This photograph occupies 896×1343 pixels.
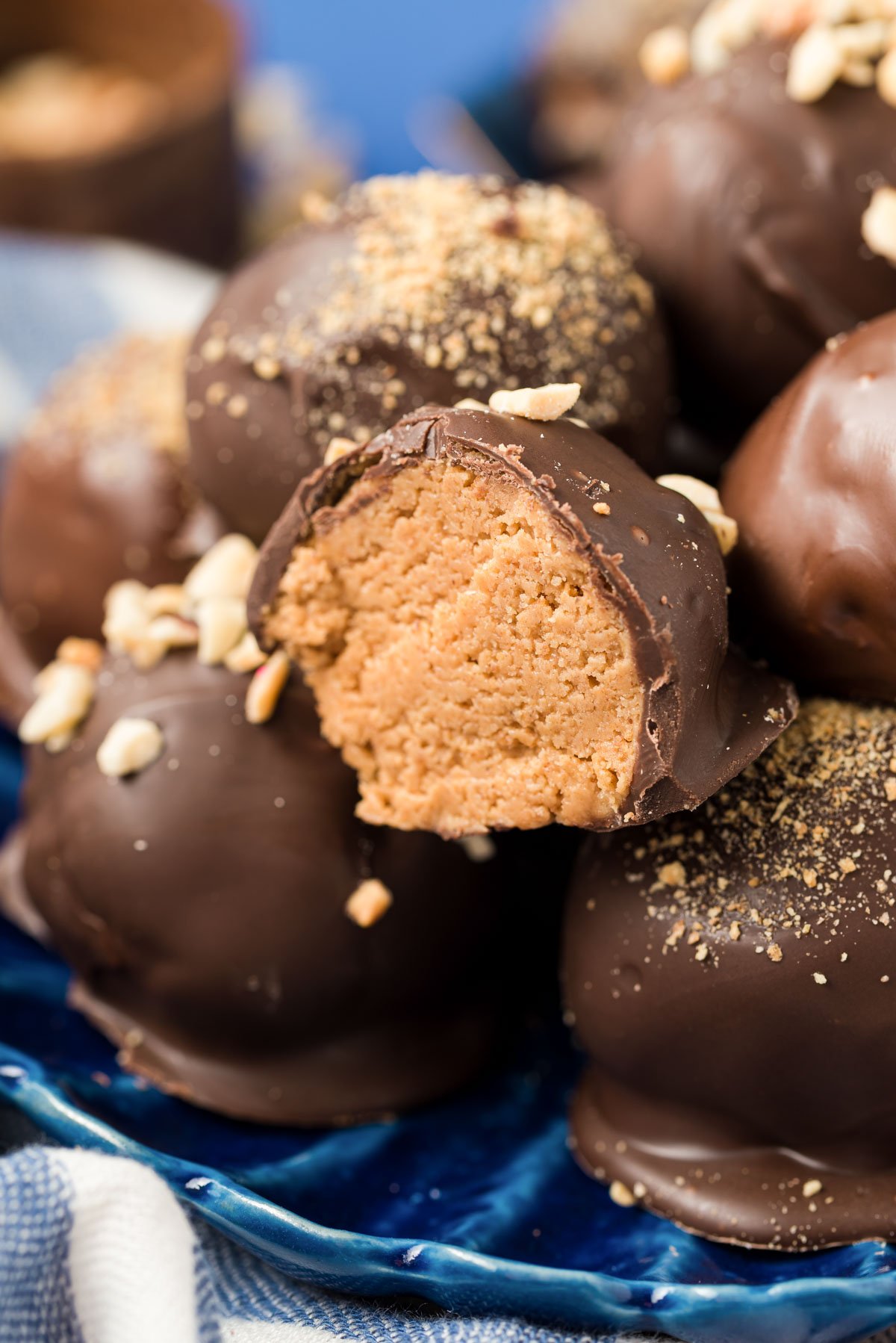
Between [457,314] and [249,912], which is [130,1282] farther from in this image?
[457,314]

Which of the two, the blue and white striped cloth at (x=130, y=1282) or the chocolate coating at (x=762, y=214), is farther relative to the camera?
the chocolate coating at (x=762, y=214)

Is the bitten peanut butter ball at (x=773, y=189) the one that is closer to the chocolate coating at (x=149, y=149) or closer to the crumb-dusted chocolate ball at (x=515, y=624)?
the crumb-dusted chocolate ball at (x=515, y=624)

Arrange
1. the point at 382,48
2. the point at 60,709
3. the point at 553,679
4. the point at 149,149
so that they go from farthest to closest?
1. the point at 382,48
2. the point at 149,149
3. the point at 60,709
4. the point at 553,679

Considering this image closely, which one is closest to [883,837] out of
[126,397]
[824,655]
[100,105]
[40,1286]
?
[824,655]

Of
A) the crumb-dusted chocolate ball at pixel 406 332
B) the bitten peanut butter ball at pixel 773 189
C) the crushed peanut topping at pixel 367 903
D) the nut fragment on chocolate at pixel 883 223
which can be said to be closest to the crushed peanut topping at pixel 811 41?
the bitten peanut butter ball at pixel 773 189

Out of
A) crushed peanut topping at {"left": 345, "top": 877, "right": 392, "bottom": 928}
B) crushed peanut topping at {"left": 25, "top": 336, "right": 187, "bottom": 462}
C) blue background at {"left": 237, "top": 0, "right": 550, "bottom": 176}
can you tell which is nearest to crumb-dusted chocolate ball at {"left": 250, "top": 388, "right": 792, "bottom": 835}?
crushed peanut topping at {"left": 345, "top": 877, "right": 392, "bottom": 928}

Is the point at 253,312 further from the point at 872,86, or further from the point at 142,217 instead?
the point at 142,217

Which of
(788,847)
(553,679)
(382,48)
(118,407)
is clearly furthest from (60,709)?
(382,48)
